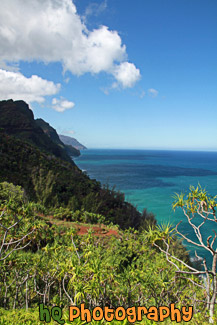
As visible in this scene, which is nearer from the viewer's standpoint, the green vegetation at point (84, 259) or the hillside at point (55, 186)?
the green vegetation at point (84, 259)

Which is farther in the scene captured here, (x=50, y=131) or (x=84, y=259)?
(x=50, y=131)

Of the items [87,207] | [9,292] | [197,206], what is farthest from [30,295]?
[87,207]

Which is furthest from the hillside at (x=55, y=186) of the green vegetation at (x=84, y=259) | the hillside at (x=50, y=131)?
the hillside at (x=50, y=131)

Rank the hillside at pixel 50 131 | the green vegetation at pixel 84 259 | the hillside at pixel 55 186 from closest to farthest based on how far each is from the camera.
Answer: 1. the green vegetation at pixel 84 259
2. the hillside at pixel 55 186
3. the hillside at pixel 50 131

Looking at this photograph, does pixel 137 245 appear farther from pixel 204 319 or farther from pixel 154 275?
pixel 204 319

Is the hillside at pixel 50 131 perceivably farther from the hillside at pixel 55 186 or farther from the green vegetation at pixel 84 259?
the green vegetation at pixel 84 259

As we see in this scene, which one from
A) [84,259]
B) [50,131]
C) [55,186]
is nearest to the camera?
[84,259]

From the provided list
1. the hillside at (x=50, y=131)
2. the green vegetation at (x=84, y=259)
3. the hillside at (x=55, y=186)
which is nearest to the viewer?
the green vegetation at (x=84, y=259)

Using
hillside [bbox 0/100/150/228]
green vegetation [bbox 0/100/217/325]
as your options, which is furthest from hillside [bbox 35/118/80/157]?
green vegetation [bbox 0/100/217/325]

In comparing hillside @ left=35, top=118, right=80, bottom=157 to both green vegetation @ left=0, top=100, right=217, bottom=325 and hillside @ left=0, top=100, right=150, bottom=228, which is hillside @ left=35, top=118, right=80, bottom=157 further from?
green vegetation @ left=0, top=100, right=217, bottom=325

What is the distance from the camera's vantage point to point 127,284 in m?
4.37

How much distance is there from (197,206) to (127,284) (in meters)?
2.81

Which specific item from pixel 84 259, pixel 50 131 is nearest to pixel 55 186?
pixel 84 259

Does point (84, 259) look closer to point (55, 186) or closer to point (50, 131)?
point (55, 186)
